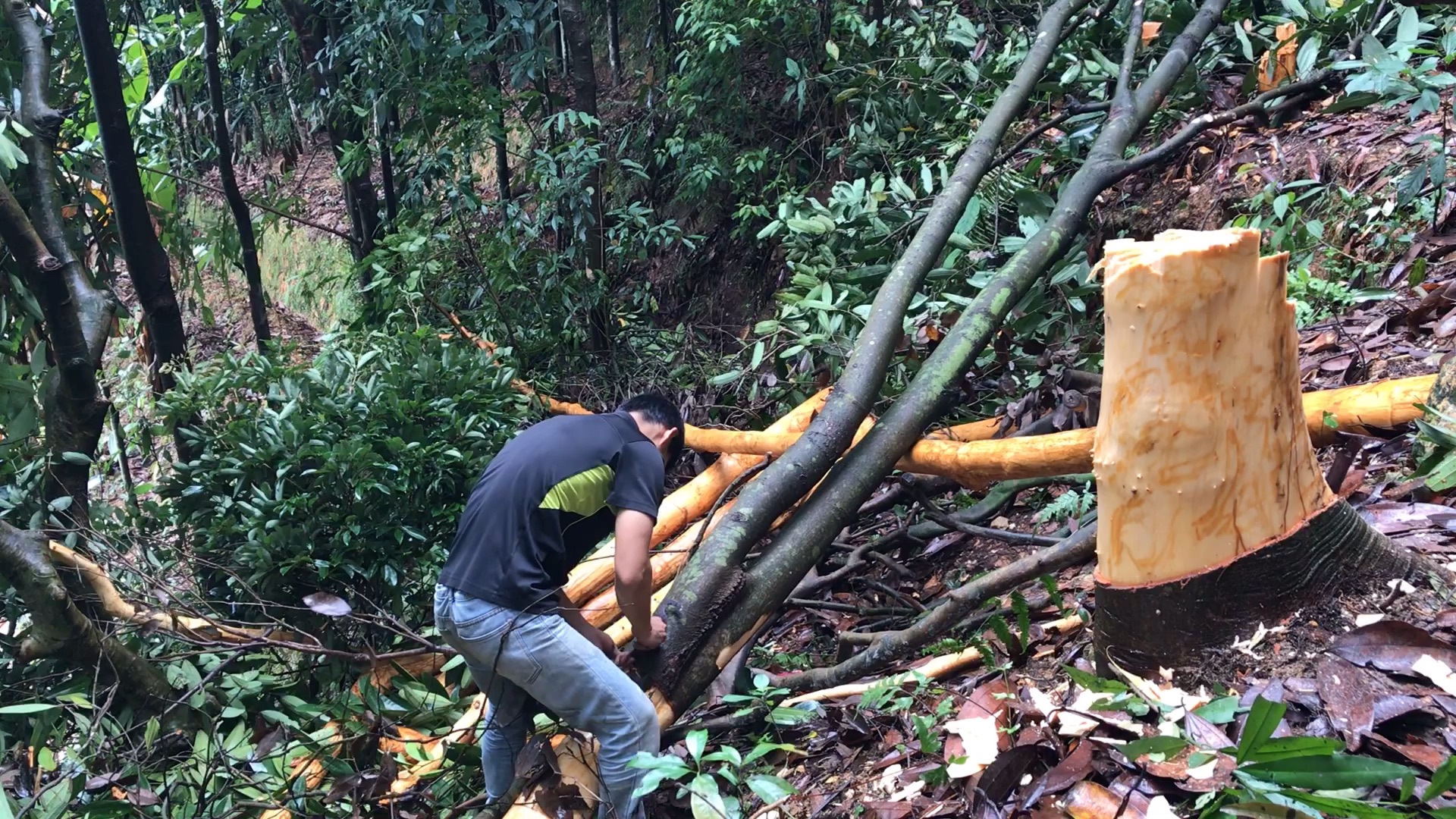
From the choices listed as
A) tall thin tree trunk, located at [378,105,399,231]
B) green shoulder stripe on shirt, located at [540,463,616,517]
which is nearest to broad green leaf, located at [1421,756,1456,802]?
green shoulder stripe on shirt, located at [540,463,616,517]

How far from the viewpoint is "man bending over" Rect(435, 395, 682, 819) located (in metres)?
2.91

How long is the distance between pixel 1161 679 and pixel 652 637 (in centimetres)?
152

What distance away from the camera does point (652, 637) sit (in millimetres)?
3004

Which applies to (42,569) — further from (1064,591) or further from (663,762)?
(1064,591)

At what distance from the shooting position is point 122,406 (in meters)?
8.02

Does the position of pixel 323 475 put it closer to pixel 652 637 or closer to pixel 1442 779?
pixel 652 637

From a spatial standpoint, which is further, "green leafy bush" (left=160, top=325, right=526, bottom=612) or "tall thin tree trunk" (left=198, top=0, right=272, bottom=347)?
"tall thin tree trunk" (left=198, top=0, right=272, bottom=347)

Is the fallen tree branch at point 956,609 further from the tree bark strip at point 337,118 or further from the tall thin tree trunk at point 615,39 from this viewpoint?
the tall thin tree trunk at point 615,39

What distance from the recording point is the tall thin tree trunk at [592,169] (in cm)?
715

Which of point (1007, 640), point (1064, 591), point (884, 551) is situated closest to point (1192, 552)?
point (1007, 640)

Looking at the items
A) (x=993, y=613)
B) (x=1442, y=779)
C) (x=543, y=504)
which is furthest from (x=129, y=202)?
(x=1442, y=779)

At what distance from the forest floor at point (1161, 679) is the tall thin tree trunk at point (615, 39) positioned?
6.40m

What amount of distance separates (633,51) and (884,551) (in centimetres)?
730

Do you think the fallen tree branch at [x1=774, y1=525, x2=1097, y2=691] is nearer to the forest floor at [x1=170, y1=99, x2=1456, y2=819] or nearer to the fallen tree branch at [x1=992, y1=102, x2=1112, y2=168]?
the forest floor at [x1=170, y1=99, x2=1456, y2=819]
